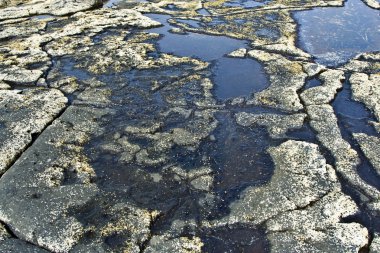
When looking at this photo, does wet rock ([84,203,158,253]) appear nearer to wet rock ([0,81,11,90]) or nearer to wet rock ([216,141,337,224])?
wet rock ([216,141,337,224])

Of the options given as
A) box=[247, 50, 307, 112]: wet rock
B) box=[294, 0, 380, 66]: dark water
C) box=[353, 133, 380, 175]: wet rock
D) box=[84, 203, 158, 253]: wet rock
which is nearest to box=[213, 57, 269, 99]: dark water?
box=[247, 50, 307, 112]: wet rock

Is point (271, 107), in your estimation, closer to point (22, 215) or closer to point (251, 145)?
point (251, 145)

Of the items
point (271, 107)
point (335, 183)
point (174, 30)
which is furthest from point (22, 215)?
point (174, 30)

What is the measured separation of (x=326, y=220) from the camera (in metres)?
3.91

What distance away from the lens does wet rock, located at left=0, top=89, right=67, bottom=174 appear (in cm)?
496

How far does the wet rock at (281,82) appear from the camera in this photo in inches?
237

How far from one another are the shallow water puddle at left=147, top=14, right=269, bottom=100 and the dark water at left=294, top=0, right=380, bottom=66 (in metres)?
1.46

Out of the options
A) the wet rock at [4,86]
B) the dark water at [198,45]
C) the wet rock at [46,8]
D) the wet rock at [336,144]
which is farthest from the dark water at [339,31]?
the wet rock at [46,8]

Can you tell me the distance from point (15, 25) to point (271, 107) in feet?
23.1

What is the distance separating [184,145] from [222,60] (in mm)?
2931

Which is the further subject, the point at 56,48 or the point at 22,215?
the point at 56,48

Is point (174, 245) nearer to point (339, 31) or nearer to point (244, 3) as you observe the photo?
point (339, 31)

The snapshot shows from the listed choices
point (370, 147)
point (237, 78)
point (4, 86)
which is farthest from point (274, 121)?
point (4, 86)

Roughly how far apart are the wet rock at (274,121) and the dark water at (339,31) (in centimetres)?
236
